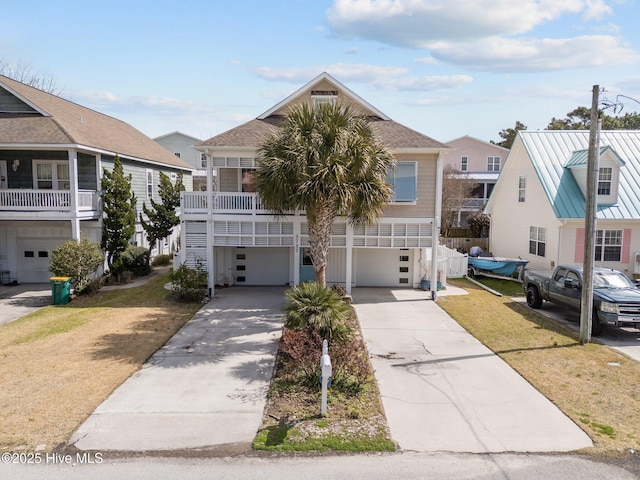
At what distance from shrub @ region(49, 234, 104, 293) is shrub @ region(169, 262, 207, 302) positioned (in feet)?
11.4

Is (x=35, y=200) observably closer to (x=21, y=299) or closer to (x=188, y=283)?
(x=21, y=299)

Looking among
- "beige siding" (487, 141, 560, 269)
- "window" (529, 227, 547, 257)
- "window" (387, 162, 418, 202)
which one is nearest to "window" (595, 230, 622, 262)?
"beige siding" (487, 141, 560, 269)

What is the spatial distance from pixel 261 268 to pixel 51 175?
1012cm

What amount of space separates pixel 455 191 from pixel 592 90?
25.0 meters

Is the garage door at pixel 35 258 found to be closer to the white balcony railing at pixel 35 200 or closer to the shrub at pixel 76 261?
the white balcony railing at pixel 35 200

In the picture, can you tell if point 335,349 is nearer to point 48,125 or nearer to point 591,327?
point 591,327

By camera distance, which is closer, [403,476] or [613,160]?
[403,476]

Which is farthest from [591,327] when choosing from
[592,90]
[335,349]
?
[335,349]

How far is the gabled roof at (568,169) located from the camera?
20.8 m

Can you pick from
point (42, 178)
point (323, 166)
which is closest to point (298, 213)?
point (323, 166)

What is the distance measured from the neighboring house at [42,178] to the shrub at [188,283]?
16.0ft

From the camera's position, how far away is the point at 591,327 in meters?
13.2

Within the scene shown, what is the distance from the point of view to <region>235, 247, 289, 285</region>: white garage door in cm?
2080

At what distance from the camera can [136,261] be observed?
22.2m
